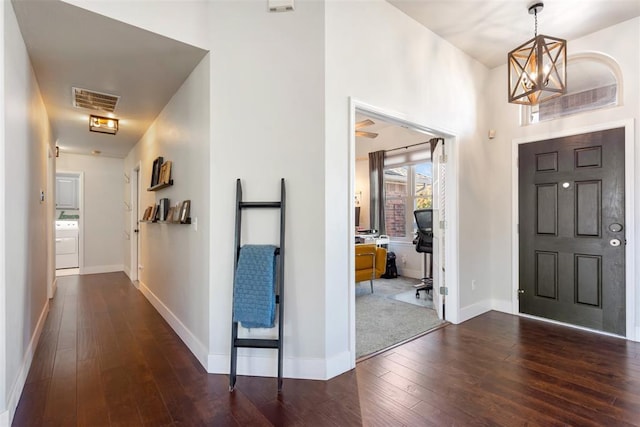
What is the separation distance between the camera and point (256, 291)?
7.00 ft

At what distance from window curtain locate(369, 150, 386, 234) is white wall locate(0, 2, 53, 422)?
5.13 m

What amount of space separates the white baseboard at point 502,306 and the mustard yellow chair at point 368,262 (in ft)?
4.81

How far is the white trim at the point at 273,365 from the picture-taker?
224 centimetres

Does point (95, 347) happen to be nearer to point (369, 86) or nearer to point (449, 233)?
point (369, 86)

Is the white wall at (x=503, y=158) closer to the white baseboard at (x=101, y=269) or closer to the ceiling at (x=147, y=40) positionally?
the ceiling at (x=147, y=40)

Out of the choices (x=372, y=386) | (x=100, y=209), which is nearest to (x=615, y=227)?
(x=372, y=386)

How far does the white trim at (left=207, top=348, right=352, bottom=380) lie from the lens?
2.24 m

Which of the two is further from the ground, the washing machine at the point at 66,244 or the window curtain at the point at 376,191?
the window curtain at the point at 376,191

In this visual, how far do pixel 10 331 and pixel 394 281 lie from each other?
16.1 feet

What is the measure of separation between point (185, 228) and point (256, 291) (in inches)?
46.1

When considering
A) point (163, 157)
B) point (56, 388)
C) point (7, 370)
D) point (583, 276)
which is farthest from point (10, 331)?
point (583, 276)

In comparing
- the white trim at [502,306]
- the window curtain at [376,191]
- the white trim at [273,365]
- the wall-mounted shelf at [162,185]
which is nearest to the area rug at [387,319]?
the white trim at [273,365]

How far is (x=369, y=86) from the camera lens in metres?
2.59

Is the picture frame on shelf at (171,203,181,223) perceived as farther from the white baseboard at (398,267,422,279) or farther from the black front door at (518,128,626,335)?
the white baseboard at (398,267,422,279)
